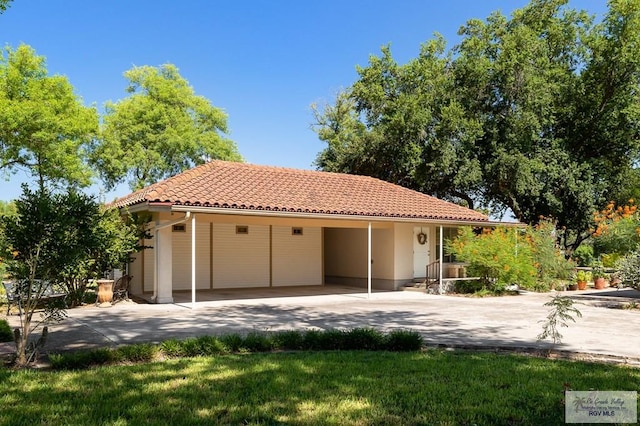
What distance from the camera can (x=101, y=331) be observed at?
8883 mm

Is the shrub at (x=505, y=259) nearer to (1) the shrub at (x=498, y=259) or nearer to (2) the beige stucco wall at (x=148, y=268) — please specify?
(1) the shrub at (x=498, y=259)

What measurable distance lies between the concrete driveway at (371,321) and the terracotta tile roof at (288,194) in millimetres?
2679

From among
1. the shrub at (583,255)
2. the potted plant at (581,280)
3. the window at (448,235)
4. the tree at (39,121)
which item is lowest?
the potted plant at (581,280)

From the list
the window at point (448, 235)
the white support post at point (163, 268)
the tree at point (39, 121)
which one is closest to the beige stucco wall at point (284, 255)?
the window at point (448, 235)

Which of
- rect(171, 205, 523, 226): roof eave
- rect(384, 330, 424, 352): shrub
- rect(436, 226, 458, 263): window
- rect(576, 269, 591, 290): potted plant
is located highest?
rect(171, 205, 523, 226): roof eave

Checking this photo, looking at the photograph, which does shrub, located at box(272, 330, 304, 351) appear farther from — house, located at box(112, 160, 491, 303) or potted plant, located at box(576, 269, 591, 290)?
potted plant, located at box(576, 269, 591, 290)

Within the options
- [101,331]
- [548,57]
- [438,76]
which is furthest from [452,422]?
[548,57]

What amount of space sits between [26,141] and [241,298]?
1523 cm

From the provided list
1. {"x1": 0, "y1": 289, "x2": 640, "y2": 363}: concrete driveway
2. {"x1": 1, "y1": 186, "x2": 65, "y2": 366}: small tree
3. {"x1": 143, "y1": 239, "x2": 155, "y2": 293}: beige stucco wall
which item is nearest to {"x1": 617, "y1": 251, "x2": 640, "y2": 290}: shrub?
{"x1": 0, "y1": 289, "x2": 640, "y2": 363}: concrete driveway

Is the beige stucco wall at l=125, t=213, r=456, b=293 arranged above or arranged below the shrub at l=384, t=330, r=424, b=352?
above

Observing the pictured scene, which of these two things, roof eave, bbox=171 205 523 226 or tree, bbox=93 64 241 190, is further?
tree, bbox=93 64 241 190

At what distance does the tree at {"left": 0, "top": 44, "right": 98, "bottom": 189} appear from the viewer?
2291 centimetres

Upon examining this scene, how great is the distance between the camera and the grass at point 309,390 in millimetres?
4199

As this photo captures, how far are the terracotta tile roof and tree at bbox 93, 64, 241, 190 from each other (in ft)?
50.3
